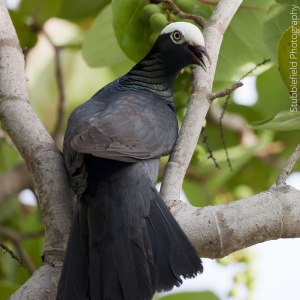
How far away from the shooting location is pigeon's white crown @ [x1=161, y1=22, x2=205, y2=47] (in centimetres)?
159

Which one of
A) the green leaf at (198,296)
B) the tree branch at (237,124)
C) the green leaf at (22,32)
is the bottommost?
the green leaf at (198,296)

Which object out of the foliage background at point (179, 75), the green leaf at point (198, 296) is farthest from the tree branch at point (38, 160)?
the green leaf at point (198, 296)

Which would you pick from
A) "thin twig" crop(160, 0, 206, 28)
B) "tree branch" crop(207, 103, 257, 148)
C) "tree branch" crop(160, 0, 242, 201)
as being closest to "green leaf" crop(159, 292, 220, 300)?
"tree branch" crop(207, 103, 257, 148)

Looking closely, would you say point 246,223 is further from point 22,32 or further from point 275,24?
point 22,32

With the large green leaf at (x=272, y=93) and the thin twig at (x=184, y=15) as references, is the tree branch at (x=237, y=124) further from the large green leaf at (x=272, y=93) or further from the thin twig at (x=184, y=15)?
the thin twig at (x=184, y=15)

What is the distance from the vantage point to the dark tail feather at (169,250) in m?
1.13

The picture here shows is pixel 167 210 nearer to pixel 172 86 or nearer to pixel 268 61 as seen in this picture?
pixel 172 86

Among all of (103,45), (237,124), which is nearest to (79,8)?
(103,45)

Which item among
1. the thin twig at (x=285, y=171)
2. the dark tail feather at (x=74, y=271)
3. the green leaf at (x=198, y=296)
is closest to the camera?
the dark tail feather at (x=74, y=271)

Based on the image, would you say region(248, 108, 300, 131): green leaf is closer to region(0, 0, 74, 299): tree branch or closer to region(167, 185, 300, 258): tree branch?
region(167, 185, 300, 258): tree branch

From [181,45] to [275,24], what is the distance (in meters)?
0.40

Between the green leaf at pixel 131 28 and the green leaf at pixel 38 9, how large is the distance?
67 centimetres

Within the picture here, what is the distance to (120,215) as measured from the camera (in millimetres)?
1234

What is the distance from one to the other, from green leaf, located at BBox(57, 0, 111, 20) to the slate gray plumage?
44.5 inches
